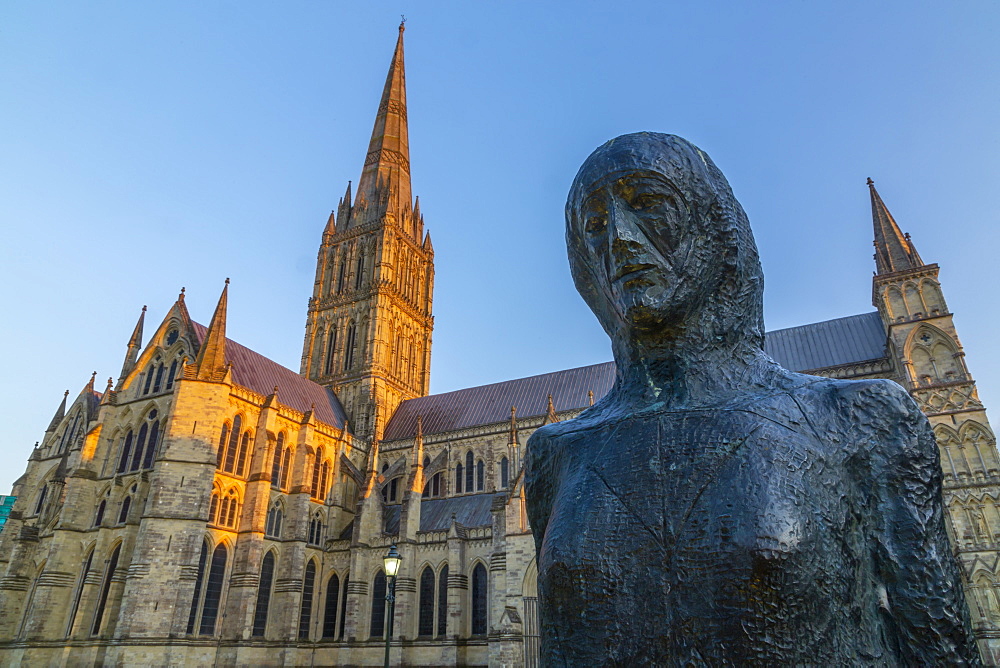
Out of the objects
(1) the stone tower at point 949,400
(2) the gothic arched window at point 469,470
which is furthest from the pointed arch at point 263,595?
(1) the stone tower at point 949,400

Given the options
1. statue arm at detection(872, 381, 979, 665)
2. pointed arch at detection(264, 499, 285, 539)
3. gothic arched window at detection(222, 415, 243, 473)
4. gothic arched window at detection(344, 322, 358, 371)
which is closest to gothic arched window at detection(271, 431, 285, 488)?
pointed arch at detection(264, 499, 285, 539)

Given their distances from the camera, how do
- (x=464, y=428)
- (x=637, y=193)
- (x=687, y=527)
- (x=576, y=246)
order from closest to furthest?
1. (x=687, y=527)
2. (x=637, y=193)
3. (x=576, y=246)
4. (x=464, y=428)

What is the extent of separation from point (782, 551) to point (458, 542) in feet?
93.3

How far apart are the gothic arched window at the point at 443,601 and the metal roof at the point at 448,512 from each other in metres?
2.05

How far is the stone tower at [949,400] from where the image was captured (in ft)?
67.1

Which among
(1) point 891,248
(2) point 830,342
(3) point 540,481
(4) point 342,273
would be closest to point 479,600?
(2) point 830,342

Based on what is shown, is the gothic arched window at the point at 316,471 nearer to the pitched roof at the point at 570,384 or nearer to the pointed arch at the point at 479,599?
the pitched roof at the point at 570,384

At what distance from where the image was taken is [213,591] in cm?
2744

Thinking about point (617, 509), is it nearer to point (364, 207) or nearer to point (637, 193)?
point (637, 193)

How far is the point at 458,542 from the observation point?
93.7ft

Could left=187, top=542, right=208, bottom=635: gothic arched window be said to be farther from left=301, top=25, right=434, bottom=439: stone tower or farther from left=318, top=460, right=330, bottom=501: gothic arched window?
left=301, top=25, right=434, bottom=439: stone tower

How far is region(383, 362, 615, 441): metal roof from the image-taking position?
119 feet

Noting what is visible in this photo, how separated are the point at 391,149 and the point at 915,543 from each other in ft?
182

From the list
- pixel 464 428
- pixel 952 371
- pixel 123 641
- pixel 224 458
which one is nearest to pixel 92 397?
pixel 224 458
